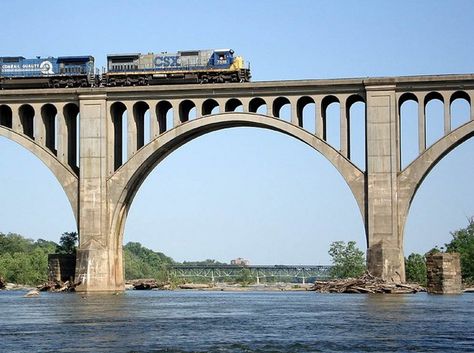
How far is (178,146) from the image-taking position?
300ft

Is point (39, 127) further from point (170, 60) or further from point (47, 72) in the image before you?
point (170, 60)

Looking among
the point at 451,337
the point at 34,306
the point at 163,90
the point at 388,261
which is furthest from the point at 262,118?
the point at 451,337

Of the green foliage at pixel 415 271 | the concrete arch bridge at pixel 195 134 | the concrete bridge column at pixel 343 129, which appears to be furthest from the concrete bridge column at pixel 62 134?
the green foliage at pixel 415 271

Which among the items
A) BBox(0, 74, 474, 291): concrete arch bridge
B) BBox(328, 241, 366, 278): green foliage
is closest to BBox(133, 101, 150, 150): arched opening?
BBox(0, 74, 474, 291): concrete arch bridge

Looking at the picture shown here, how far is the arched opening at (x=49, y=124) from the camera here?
91.8 metres

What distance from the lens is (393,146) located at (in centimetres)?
8325

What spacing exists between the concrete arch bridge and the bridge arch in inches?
2.9

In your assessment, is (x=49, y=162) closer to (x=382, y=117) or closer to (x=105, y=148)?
(x=105, y=148)

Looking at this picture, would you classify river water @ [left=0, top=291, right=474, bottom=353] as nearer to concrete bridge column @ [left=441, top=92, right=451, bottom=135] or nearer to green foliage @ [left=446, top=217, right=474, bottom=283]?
concrete bridge column @ [left=441, top=92, right=451, bottom=135]

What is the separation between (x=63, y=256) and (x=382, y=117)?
27.6 meters

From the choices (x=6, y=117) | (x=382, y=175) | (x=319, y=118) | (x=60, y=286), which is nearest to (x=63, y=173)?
(x=6, y=117)

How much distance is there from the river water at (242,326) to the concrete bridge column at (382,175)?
6.86 metres

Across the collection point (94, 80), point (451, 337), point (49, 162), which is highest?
point (94, 80)

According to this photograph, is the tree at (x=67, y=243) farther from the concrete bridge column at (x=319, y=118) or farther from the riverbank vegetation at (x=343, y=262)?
the concrete bridge column at (x=319, y=118)
